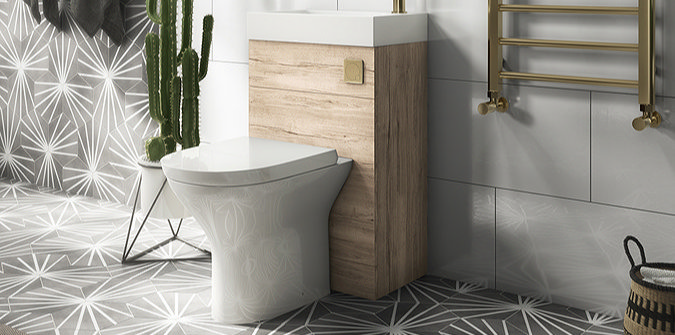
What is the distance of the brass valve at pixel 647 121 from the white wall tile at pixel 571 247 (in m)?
0.26

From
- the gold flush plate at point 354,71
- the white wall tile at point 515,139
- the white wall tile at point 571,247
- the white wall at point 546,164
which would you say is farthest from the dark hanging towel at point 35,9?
the white wall tile at point 571,247

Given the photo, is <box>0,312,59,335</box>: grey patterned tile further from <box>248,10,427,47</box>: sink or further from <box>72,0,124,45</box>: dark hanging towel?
<box>72,0,124,45</box>: dark hanging towel

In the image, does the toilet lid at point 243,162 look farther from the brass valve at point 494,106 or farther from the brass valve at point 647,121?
the brass valve at point 647,121

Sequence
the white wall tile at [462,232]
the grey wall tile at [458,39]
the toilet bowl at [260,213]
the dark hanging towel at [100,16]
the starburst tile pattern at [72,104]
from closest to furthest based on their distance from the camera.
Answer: the toilet bowl at [260,213] → the grey wall tile at [458,39] → the white wall tile at [462,232] → the dark hanging towel at [100,16] → the starburst tile pattern at [72,104]

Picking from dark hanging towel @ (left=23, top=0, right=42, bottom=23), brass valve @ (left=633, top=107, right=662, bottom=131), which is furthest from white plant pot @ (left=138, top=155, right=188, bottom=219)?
brass valve @ (left=633, top=107, right=662, bottom=131)

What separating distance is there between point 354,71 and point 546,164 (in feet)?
2.07

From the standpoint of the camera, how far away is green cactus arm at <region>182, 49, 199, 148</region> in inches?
114

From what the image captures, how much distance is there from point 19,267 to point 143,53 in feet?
3.43

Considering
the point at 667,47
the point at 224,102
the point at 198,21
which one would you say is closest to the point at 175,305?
the point at 224,102

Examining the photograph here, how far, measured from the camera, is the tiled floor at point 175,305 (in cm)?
231

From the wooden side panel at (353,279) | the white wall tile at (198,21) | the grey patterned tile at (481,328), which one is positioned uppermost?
the white wall tile at (198,21)

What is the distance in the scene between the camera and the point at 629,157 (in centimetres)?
226

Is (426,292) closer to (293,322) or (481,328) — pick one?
(481,328)

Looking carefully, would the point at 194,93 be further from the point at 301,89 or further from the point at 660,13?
the point at 660,13
